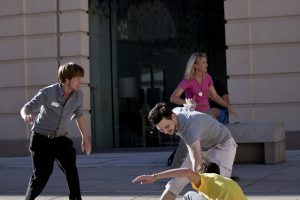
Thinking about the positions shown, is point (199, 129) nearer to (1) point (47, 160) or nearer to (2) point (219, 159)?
(2) point (219, 159)

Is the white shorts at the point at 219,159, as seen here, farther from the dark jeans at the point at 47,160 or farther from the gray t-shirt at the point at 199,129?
the dark jeans at the point at 47,160

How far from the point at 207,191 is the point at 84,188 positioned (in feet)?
16.0

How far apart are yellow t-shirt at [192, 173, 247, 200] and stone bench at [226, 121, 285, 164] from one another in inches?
262

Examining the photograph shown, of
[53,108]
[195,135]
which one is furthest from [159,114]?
[53,108]

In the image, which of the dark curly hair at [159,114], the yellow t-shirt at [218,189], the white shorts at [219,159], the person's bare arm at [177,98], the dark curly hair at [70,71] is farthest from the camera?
the person's bare arm at [177,98]

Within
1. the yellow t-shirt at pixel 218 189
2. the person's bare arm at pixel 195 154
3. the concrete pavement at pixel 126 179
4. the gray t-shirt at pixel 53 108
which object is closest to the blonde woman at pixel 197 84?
the concrete pavement at pixel 126 179

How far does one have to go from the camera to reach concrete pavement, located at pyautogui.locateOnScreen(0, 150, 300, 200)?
30.6 ft

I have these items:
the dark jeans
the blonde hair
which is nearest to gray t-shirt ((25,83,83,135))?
the dark jeans

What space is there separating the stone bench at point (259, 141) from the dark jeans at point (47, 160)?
5.10 m

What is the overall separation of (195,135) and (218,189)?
2.92ft

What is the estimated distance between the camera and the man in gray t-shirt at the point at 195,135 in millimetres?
6418

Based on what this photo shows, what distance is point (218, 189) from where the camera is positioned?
5.76 m

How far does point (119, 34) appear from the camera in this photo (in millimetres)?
18703

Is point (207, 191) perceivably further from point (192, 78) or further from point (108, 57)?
point (108, 57)
